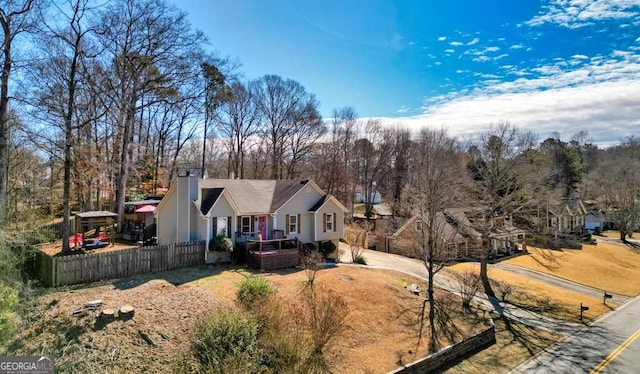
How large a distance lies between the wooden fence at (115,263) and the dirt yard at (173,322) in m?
0.77

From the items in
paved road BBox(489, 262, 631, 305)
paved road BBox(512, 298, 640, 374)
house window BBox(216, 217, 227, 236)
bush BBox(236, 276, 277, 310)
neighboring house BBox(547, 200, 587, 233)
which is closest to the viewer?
bush BBox(236, 276, 277, 310)

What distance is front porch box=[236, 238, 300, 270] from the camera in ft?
65.8

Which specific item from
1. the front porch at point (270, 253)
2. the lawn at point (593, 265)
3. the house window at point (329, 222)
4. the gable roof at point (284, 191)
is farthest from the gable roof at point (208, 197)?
the lawn at point (593, 265)

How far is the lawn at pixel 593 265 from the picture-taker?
3022 cm

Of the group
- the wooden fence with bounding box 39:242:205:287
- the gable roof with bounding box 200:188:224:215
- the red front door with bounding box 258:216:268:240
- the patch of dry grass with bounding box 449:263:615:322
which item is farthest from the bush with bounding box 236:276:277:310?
the patch of dry grass with bounding box 449:263:615:322

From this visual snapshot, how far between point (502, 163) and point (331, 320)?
70.0 feet

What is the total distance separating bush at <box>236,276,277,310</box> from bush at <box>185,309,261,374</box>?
6.28 feet

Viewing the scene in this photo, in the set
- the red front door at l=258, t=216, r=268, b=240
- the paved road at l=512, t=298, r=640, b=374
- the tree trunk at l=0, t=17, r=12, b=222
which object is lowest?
the paved road at l=512, t=298, r=640, b=374

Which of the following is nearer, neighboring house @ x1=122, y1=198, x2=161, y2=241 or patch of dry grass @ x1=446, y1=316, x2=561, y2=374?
patch of dry grass @ x1=446, y1=316, x2=561, y2=374

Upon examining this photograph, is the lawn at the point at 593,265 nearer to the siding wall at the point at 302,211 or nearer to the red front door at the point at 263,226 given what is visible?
the siding wall at the point at 302,211

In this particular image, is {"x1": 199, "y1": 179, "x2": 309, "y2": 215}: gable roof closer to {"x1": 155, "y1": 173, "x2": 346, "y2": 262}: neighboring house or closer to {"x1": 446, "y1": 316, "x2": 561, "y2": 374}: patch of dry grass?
Result: {"x1": 155, "y1": 173, "x2": 346, "y2": 262}: neighboring house

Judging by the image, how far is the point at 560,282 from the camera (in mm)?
29562

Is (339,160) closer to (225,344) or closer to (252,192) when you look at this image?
(252,192)

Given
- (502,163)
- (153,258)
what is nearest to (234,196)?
(153,258)
